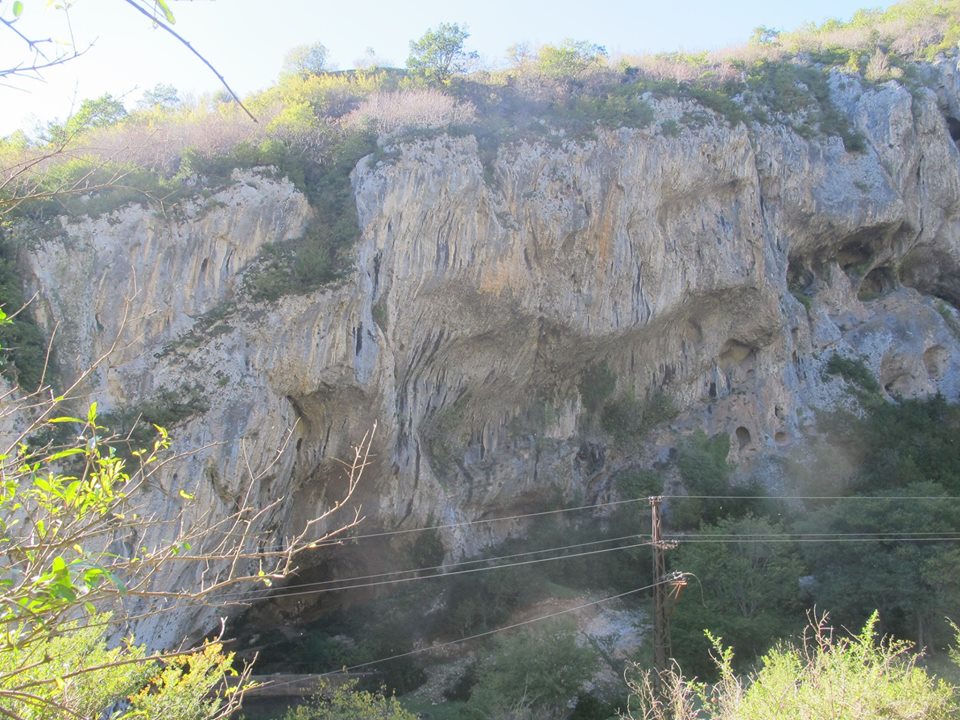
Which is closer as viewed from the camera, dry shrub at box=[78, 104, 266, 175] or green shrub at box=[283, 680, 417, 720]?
green shrub at box=[283, 680, 417, 720]

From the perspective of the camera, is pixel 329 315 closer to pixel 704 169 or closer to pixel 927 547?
pixel 704 169

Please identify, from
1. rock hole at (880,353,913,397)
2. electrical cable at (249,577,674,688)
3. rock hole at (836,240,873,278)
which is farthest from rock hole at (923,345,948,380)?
electrical cable at (249,577,674,688)

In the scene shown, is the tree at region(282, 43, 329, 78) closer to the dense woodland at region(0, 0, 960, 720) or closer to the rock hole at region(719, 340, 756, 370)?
the dense woodland at region(0, 0, 960, 720)

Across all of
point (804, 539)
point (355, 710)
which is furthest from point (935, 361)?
point (355, 710)

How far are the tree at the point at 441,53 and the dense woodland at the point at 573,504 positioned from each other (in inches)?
3.5

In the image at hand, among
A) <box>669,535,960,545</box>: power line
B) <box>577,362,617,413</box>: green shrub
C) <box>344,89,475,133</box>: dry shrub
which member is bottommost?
<box>669,535,960,545</box>: power line

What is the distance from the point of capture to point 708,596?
2028cm

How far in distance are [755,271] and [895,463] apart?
22.6 ft

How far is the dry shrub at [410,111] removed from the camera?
20641 millimetres

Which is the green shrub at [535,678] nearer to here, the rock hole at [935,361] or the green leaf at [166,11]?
the green leaf at [166,11]

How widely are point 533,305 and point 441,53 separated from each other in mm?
9562

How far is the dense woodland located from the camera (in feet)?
45.4

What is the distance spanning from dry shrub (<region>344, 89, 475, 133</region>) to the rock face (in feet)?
3.50

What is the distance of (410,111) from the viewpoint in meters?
21.1
